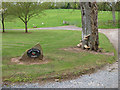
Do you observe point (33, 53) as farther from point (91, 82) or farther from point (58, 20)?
point (58, 20)

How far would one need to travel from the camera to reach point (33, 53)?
698cm

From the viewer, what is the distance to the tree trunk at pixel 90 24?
9359 millimetres

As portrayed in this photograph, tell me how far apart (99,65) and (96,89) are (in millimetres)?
2366

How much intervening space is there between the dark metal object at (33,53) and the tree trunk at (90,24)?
3625 mm

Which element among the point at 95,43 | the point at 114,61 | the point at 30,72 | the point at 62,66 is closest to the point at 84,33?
the point at 95,43

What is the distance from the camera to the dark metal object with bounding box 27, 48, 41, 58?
6877mm

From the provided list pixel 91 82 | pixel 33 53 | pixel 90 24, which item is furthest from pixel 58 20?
pixel 91 82

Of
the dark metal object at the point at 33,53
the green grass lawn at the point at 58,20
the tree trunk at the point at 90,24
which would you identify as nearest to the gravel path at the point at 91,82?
the dark metal object at the point at 33,53

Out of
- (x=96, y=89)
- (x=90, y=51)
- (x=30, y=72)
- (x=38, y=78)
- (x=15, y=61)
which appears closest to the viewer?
(x=96, y=89)

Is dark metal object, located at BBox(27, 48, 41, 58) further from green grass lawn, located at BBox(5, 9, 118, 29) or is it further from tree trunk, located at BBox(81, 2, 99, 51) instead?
green grass lawn, located at BBox(5, 9, 118, 29)

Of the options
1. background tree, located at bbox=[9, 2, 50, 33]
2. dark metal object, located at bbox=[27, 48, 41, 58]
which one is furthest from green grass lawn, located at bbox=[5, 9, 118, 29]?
dark metal object, located at bbox=[27, 48, 41, 58]

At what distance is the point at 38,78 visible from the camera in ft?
17.7

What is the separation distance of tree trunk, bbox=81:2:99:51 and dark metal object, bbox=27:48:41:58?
362 cm

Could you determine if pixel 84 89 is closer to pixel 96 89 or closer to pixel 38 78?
pixel 96 89
